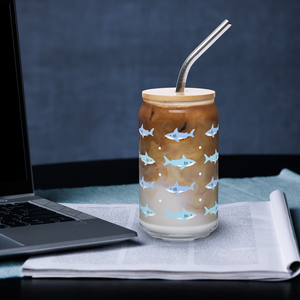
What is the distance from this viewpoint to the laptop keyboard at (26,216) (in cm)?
60

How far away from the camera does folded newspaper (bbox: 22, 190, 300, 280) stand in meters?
0.49

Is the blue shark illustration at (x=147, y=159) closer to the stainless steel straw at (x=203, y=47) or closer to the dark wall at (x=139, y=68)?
the stainless steel straw at (x=203, y=47)

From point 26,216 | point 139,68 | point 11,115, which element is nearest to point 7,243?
point 26,216

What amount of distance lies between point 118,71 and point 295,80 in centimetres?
111

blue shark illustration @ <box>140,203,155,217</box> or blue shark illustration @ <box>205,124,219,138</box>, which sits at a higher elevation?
blue shark illustration @ <box>205,124,219,138</box>

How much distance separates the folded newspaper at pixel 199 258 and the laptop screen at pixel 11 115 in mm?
236

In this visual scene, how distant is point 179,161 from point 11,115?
357 millimetres

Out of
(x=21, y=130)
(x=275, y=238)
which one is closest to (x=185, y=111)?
(x=275, y=238)

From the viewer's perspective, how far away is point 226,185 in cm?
92

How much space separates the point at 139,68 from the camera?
2746mm

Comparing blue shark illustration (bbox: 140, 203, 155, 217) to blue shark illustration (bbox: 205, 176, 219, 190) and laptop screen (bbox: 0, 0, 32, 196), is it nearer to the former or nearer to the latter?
blue shark illustration (bbox: 205, 176, 219, 190)

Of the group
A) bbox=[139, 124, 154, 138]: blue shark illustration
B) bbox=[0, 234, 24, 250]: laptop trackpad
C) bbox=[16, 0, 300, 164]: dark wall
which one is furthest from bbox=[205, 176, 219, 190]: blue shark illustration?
bbox=[16, 0, 300, 164]: dark wall

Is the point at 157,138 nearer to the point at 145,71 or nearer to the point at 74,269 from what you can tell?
the point at 74,269

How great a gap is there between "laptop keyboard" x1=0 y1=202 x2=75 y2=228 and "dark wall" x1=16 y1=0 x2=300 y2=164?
204 cm
